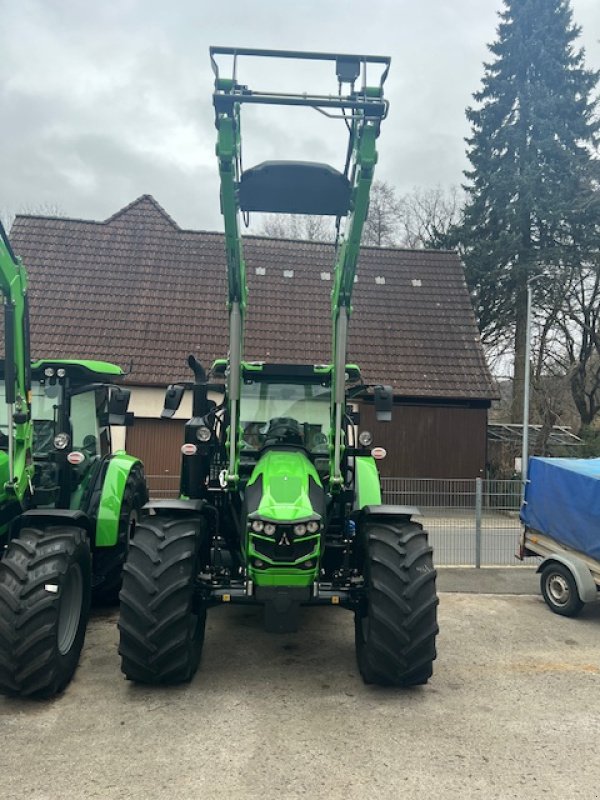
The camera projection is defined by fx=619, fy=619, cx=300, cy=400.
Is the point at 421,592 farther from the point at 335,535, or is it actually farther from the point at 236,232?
the point at 236,232

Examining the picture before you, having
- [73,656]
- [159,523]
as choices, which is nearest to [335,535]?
[159,523]

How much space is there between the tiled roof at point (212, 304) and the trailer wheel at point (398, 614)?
11.7 metres

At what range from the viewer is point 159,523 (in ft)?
15.5

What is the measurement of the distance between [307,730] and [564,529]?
4.52 metres

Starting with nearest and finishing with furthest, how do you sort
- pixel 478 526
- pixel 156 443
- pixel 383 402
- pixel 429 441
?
pixel 383 402 → pixel 478 526 → pixel 156 443 → pixel 429 441

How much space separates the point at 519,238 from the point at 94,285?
14575mm

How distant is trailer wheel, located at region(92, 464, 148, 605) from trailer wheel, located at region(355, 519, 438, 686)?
270 cm

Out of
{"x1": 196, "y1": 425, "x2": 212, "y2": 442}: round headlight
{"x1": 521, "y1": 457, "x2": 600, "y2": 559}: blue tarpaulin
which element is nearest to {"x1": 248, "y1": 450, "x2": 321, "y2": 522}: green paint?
{"x1": 196, "y1": 425, "x2": 212, "y2": 442}: round headlight

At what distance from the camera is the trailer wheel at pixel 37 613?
Result: 4.11m

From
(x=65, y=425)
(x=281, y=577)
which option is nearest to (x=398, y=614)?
(x=281, y=577)

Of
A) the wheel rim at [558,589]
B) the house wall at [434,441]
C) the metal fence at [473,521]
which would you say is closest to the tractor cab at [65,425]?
the metal fence at [473,521]

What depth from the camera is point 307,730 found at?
4.05 metres

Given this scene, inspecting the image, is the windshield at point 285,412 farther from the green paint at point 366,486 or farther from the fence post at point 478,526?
the fence post at point 478,526

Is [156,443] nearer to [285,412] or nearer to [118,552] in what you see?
[118,552]
